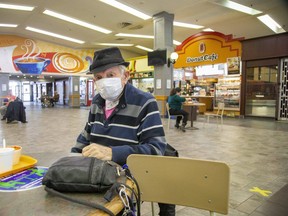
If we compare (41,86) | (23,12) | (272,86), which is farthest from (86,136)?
(41,86)

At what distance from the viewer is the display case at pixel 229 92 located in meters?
10.5

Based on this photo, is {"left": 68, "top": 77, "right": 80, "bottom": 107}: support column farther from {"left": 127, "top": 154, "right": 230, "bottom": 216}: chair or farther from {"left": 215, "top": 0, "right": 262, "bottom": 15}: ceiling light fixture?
{"left": 127, "top": 154, "right": 230, "bottom": 216}: chair

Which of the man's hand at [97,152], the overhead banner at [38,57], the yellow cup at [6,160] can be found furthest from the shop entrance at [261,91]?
the overhead banner at [38,57]

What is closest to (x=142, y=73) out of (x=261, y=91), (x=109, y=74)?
(x=261, y=91)

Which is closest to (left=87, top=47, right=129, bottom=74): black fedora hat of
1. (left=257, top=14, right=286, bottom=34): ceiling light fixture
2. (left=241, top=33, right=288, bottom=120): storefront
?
(left=257, top=14, right=286, bottom=34): ceiling light fixture

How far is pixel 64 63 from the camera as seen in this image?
52.3 feet

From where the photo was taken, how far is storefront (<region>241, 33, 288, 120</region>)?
Answer: 9.10m

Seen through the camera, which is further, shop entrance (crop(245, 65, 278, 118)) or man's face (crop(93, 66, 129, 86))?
shop entrance (crop(245, 65, 278, 118))

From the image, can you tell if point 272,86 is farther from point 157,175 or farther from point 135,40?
point 157,175

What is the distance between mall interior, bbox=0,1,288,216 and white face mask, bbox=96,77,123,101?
11.6 inches

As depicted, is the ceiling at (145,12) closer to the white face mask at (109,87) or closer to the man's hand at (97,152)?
the white face mask at (109,87)

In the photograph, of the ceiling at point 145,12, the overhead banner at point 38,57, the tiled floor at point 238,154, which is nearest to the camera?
the tiled floor at point 238,154

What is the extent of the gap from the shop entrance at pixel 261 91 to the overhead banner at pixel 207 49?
120cm

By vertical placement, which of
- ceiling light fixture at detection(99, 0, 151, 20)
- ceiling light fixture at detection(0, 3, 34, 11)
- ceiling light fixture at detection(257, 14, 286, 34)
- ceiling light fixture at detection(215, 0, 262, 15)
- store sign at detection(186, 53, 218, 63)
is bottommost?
store sign at detection(186, 53, 218, 63)
